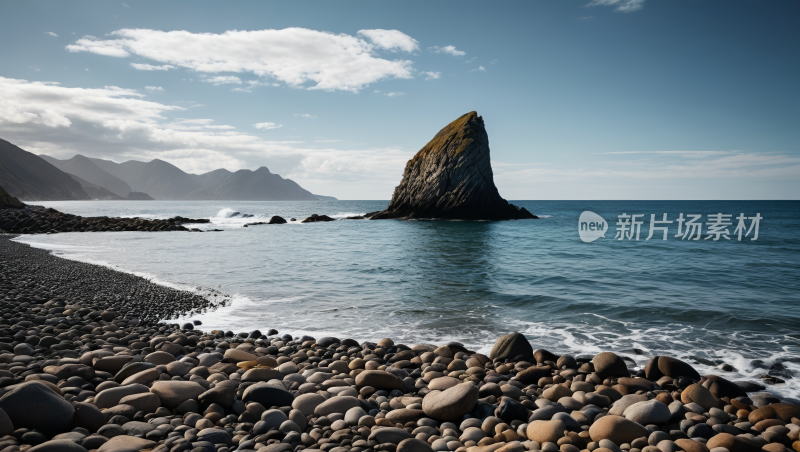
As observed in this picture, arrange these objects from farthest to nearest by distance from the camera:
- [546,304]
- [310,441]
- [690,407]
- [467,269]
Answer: [467,269]
[546,304]
[690,407]
[310,441]

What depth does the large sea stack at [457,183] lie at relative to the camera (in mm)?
59000

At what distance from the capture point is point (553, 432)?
4324 mm

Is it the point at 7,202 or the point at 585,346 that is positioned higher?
the point at 7,202

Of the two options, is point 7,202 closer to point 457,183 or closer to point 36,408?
point 457,183

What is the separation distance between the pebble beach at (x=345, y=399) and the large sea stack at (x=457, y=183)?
5232 centimetres

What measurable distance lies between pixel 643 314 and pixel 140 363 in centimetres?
1200

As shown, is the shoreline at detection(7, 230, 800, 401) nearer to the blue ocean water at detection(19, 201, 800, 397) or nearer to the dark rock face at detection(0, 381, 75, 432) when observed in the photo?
the blue ocean water at detection(19, 201, 800, 397)

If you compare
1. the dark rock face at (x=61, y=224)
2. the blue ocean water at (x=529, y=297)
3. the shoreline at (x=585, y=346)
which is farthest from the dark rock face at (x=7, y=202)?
the shoreline at (x=585, y=346)

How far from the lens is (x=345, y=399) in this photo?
496cm

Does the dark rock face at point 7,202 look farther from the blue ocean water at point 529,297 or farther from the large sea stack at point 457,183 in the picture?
the large sea stack at point 457,183

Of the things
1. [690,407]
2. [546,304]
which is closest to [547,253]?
[546,304]

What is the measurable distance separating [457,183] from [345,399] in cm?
5601

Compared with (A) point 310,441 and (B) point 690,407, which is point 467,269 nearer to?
(B) point 690,407

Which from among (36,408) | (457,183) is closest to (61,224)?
(457,183)
